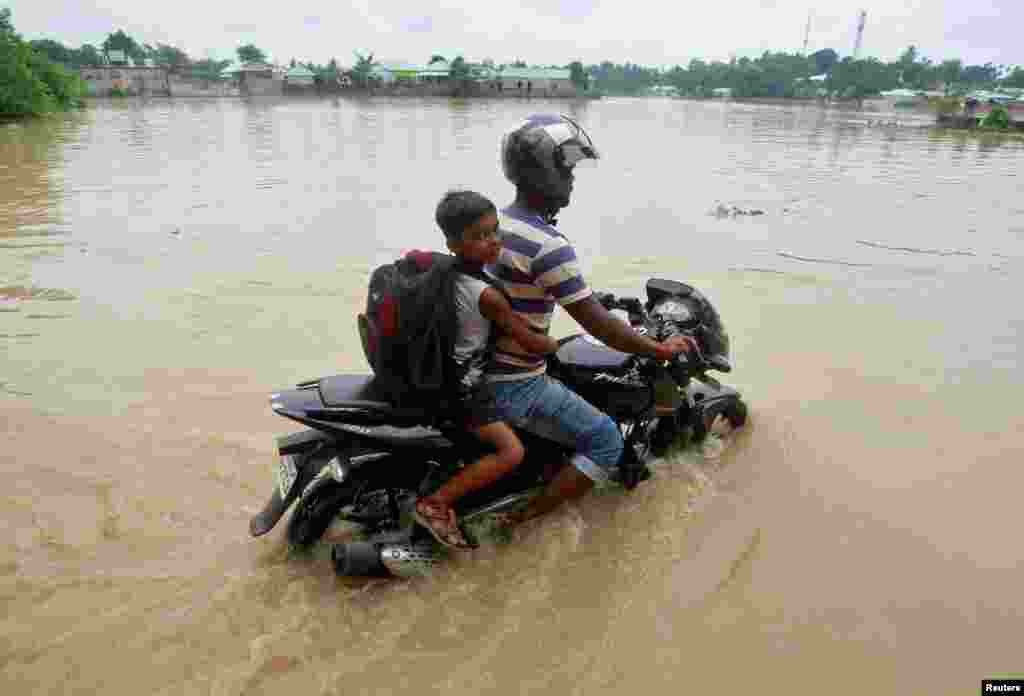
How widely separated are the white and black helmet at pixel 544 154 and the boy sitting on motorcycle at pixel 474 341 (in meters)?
0.25

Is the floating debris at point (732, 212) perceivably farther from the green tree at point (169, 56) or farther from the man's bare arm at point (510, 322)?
the green tree at point (169, 56)

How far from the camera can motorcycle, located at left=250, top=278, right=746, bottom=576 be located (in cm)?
267

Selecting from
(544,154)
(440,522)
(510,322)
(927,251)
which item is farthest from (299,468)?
(927,251)

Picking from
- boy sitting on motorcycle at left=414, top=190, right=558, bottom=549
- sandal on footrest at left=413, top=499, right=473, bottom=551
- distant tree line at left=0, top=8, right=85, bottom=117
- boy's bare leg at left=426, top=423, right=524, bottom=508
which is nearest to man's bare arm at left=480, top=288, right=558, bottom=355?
boy sitting on motorcycle at left=414, top=190, right=558, bottom=549

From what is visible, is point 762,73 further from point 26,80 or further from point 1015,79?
point 26,80

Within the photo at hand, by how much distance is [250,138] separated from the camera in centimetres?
2378

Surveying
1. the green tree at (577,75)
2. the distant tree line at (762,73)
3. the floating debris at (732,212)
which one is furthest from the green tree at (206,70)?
the floating debris at (732,212)

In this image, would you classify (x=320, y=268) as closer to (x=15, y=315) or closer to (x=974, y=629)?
(x=15, y=315)

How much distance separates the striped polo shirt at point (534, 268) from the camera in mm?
2510

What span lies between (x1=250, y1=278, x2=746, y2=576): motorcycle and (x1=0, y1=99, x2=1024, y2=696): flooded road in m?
0.20

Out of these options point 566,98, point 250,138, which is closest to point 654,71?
point 566,98

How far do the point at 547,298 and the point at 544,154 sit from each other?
1.79ft

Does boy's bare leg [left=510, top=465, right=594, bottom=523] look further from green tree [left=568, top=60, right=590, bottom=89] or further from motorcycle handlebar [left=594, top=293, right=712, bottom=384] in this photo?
green tree [left=568, top=60, right=590, bottom=89]

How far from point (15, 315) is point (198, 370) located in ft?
7.39
